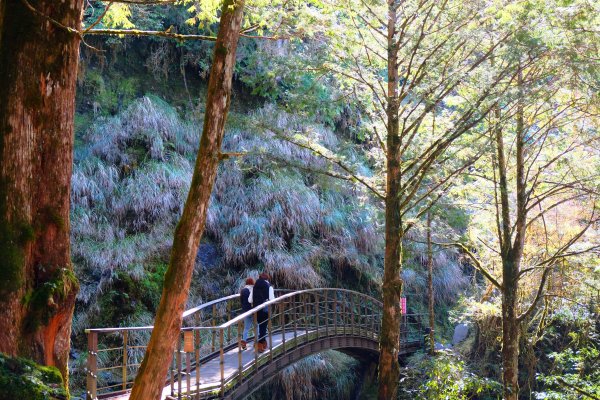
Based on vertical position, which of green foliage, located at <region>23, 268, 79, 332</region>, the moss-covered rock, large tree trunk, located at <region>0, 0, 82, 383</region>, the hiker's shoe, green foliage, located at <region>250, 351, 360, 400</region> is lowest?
green foliage, located at <region>250, 351, 360, 400</region>

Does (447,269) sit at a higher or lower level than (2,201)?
lower

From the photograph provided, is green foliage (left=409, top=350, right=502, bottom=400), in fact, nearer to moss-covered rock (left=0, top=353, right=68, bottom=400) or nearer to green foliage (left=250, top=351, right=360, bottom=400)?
green foliage (left=250, top=351, right=360, bottom=400)

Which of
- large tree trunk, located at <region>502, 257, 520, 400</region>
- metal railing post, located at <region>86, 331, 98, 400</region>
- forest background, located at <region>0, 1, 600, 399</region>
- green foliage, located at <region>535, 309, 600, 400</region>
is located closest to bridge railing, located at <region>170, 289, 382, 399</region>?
metal railing post, located at <region>86, 331, 98, 400</region>

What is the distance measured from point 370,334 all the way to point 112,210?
677cm

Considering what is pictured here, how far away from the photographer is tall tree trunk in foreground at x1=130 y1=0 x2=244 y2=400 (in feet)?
16.3

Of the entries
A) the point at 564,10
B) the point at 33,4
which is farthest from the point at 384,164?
the point at 33,4

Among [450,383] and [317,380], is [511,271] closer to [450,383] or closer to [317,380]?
[450,383]

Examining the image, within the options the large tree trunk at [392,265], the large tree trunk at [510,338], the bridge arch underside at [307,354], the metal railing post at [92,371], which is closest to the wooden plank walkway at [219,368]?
the bridge arch underside at [307,354]

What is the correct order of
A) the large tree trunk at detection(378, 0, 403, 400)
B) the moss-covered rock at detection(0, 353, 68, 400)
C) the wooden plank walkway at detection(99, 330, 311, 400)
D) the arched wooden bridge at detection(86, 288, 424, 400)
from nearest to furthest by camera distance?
the moss-covered rock at detection(0, 353, 68, 400)
the arched wooden bridge at detection(86, 288, 424, 400)
the wooden plank walkway at detection(99, 330, 311, 400)
the large tree trunk at detection(378, 0, 403, 400)

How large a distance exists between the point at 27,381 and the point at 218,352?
804 centimetres

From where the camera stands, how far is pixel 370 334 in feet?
46.0

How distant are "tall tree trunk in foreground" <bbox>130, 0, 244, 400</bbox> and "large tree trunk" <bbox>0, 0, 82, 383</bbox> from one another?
72 cm

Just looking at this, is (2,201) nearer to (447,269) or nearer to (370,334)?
(370,334)

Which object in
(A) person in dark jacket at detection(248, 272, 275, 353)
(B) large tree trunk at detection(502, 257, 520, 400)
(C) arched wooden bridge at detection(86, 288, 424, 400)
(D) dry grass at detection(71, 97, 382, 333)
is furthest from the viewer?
(D) dry grass at detection(71, 97, 382, 333)
